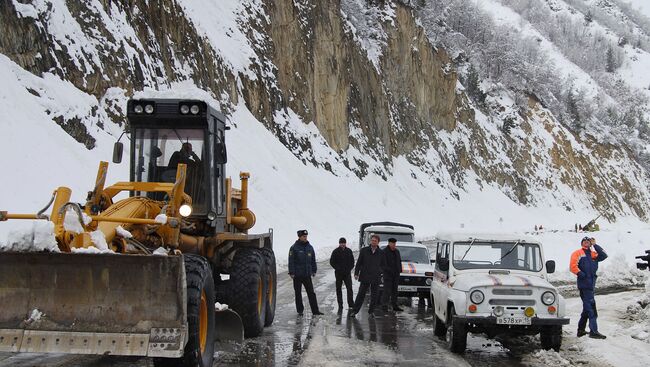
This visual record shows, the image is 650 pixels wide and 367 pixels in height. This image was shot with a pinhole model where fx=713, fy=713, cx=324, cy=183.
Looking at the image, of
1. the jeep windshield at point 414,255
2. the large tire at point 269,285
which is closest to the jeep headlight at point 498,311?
the large tire at point 269,285

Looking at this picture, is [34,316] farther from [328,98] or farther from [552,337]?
[328,98]

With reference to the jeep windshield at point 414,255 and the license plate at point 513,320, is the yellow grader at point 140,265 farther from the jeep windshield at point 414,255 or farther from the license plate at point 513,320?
the jeep windshield at point 414,255

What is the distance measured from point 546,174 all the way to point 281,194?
50.8 metres

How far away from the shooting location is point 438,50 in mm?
76875

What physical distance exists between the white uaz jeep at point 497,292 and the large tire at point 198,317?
3.93m

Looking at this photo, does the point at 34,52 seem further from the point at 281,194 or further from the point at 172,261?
the point at 172,261

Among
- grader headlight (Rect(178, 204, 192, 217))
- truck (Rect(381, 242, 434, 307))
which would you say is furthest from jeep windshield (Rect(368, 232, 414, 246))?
grader headlight (Rect(178, 204, 192, 217))

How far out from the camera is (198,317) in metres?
7.38

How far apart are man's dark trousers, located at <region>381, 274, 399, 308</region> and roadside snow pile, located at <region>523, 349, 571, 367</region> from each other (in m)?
5.34

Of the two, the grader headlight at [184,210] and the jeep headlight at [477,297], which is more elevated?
the grader headlight at [184,210]

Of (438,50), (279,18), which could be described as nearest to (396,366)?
(279,18)

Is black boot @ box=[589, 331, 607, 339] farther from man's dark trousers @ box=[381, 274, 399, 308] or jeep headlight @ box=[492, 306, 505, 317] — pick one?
man's dark trousers @ box=[381, 274, 399, 308]

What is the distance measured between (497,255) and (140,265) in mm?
6427

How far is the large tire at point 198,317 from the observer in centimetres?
730
